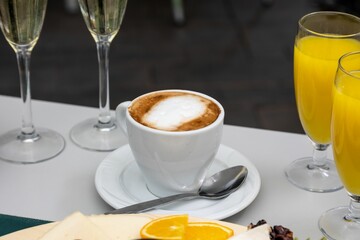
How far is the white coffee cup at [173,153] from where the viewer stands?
802 millimetres

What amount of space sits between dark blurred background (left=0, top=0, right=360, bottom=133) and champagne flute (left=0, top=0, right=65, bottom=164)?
46.5 inches

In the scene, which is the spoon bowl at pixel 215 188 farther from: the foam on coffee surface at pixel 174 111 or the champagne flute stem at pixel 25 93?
the champagne flute stem at pixel 25 93

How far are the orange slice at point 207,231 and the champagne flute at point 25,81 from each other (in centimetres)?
33

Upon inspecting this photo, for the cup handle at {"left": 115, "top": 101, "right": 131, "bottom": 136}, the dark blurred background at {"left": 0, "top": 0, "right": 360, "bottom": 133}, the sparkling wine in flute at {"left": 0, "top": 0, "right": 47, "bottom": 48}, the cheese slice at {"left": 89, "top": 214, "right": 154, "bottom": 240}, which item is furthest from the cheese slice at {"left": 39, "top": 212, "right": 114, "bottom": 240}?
the dark blurred background at {"left": 0, "top": 0, "right": 360, "bottom": 133}

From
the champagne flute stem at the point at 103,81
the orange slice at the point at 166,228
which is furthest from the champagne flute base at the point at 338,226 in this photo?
the champagne flute stem at the point at 103,81

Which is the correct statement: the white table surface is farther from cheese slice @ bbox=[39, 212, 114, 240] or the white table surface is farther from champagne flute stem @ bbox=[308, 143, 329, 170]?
cheese slice @ bbox=[39, 212, 114, 240]

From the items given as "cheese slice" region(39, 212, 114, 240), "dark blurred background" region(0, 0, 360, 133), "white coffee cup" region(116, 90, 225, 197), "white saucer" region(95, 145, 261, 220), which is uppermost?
"cheese slice" region(39, 212, 114, 240)

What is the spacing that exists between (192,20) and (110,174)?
2120mm

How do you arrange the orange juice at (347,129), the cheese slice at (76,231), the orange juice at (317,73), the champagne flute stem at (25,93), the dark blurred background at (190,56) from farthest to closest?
1. the dark blurred background at (190,56)
2. the champagne flute stem at (25,93)
3. the orange juice at (317,73)
4. the orange juice at (347,129)
5. the cheese slice at (76,231)

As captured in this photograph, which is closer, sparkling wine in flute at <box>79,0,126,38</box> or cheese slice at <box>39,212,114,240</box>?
cheese slice at <box>39,212,114,240</box>

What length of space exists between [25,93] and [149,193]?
0.24 m

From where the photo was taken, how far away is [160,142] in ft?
2.63

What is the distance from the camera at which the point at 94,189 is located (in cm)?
89

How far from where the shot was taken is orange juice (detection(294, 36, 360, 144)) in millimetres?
870
